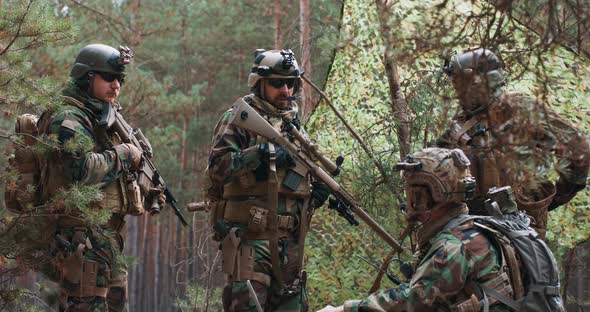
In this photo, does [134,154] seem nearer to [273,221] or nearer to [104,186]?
[104,186]

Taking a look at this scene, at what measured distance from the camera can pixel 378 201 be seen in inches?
360

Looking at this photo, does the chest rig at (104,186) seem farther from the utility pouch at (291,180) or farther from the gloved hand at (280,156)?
the utility pouch at (291,180)

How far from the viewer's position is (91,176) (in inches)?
273

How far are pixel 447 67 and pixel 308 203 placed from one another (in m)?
1.55

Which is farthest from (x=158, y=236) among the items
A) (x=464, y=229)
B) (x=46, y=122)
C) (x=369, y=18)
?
(x=464, y=229)

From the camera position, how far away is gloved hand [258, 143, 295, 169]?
23.3 feet

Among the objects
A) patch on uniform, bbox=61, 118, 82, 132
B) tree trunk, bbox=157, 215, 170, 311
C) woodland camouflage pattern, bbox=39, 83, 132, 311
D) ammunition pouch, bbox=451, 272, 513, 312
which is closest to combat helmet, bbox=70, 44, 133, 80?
woodland camouflage pattern, bbox=39, 83, 132, 311

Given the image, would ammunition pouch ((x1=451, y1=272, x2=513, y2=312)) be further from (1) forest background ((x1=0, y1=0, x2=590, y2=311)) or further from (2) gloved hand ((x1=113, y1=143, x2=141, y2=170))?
(2) gloved hand ((x1=113, y1=143, x2=141, y2=170))

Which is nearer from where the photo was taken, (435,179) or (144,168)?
(435,179)

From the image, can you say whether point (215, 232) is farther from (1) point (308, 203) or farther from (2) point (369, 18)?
(2) point (369, 18)

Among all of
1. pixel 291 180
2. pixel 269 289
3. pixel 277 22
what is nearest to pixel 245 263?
pixel 269 289

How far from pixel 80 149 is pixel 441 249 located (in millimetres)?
2872

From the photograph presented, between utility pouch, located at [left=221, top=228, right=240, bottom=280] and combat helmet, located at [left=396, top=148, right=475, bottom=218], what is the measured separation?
214 cm

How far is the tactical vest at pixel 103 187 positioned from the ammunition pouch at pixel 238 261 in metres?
0.88
